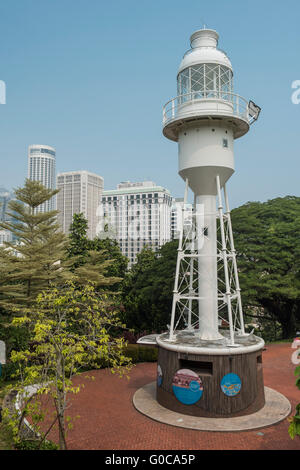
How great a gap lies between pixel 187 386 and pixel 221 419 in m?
1.85

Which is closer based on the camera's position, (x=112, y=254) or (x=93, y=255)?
(x=93, y=255)

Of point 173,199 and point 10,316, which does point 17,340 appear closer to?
point 10,316

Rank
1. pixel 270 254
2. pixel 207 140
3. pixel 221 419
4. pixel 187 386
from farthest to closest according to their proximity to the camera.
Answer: pixel 270 254 < pixel 207 140 < pixel 187 386 < pixel 221 419

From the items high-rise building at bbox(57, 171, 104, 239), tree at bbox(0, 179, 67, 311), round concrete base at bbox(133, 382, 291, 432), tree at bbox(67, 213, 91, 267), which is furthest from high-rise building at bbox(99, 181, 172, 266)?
round concrete base at bbox(133, 382, 291, 432)

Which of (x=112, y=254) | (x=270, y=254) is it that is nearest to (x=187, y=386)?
Answer: (x=270, y=254)

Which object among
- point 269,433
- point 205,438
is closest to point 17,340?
point 205,438

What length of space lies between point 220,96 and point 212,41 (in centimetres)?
333

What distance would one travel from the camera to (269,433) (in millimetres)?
13586

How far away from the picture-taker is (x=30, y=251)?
1069 inches

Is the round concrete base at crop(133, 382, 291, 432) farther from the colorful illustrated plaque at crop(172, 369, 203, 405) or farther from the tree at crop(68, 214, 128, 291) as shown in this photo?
the tree at crop(68, 214, 128, 291)

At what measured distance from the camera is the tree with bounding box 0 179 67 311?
86.4ft

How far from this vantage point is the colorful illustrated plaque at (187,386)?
49.8 ft

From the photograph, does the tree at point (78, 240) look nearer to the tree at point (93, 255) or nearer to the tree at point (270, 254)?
the tree at point (93, 255)

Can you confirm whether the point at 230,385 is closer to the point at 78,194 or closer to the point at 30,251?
the point at 30,251
